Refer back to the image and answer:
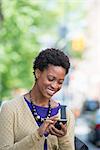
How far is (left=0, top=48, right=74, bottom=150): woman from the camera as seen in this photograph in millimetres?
3205

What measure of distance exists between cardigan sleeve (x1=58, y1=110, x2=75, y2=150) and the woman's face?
0.22m

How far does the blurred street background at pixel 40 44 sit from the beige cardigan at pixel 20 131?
31 cm

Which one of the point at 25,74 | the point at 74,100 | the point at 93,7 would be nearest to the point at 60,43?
the point at 74,100

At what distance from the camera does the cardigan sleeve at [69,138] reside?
3.28 meters

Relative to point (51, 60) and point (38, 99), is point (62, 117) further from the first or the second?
point (51, 60)

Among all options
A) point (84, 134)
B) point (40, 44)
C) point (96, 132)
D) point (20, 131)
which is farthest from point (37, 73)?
point (40, 44)

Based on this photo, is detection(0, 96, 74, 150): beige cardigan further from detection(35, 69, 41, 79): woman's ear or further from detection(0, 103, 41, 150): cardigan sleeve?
detection(35, 69, 41, 79): woman's ear

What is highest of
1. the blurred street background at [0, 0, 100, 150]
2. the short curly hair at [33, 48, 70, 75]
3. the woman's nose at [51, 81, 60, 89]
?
the blurred street background at [0, 0, 100, 150]

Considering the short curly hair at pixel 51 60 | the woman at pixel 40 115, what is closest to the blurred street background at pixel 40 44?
the woman at pixel 40 115

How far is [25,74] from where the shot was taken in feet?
73.7

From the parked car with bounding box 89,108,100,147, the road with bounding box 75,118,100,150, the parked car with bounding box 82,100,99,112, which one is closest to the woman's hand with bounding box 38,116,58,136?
the road with bounding box 75,118,100,150

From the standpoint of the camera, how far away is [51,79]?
128 inches

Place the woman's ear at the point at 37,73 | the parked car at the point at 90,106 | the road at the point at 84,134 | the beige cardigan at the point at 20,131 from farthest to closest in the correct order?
the parked car at the point at 90,106 < the road at the point at 84,134 < the woman's ear at the point at 37,73 < the beige cardigan at the point at 20,131

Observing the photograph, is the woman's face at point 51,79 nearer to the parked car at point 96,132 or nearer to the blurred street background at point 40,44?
the blurred street background at point 40,44
